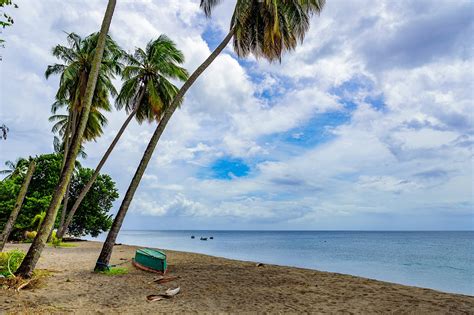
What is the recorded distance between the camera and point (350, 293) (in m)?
8.55

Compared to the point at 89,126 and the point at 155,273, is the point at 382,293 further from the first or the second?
the point at 89,126

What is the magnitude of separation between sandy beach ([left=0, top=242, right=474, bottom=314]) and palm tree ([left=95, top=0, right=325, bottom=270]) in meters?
2.16

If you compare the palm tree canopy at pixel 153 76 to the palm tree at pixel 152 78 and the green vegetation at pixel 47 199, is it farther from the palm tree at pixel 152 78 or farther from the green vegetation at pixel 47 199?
the green vegetation at pixel 47 199

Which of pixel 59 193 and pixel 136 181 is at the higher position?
pixel 136 181

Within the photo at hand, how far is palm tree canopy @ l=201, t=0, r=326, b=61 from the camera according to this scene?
460 inches

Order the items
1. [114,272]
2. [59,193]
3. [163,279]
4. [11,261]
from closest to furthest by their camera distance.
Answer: [59,193]
[11,261]
[163,279]
[114,272]

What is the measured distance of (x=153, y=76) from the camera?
60.5ft

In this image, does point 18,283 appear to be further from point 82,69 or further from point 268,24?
point 82,69

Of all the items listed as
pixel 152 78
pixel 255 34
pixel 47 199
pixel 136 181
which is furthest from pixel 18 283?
pixel 47 199

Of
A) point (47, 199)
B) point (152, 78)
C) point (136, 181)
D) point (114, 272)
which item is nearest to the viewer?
point (114, 272)

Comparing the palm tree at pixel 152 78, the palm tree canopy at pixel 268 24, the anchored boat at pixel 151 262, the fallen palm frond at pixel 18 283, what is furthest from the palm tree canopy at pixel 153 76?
the fallen palm frond at pixel 18 283

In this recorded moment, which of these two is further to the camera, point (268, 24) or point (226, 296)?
point (268, 24)

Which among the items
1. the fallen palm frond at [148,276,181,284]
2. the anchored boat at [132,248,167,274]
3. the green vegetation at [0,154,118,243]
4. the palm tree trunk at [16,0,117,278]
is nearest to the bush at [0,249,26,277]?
the palm tree trunk at [16,0,117,278]

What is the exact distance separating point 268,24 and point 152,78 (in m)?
8.77
